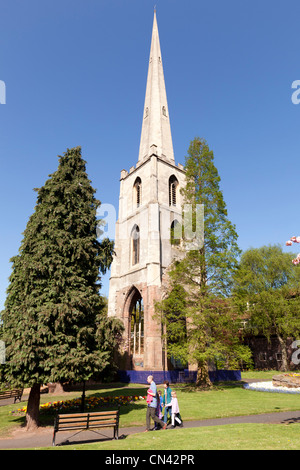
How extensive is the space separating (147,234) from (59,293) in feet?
62.8

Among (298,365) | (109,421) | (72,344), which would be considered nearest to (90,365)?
(72,344)

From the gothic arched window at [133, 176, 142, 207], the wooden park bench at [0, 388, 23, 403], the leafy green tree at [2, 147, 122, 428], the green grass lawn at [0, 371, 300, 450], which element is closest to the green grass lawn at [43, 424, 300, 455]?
the green grass lawn at [0, 371, 300, 450]

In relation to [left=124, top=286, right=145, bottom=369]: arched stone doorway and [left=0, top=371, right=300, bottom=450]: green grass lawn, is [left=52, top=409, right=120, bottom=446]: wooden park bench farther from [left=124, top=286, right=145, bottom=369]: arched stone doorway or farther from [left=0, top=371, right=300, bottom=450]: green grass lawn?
[left=124, top=286, right=145, bottom=369]: arched stone doorway

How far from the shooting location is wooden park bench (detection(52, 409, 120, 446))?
833 cm

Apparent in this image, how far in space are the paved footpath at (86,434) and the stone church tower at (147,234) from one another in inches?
605

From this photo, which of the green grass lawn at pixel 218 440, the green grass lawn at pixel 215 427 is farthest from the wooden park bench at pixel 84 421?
the green grass lawn at pixel 218 440

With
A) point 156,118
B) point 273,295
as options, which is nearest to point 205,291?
point 273,295

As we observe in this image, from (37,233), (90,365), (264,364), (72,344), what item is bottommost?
(264,364)

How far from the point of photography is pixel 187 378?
24.7 metres

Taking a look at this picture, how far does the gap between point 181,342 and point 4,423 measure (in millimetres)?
10331

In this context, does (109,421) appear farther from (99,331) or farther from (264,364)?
(264,364)

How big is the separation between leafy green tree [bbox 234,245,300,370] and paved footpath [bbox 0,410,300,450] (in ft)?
65.4

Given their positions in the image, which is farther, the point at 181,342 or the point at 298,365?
the point at 298,365

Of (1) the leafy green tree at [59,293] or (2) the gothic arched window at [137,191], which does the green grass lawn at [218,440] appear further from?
(2) the gothic arched window at [137,191]
